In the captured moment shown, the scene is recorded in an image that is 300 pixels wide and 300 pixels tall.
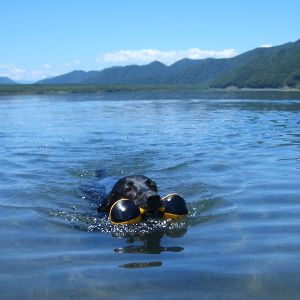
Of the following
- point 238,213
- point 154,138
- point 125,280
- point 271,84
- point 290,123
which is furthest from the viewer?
point 271,84

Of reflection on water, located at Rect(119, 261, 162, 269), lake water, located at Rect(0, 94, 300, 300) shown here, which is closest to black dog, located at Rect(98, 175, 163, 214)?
lake water, located at Rect(0, 94, 300, 300)

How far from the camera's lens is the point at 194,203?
9805mm

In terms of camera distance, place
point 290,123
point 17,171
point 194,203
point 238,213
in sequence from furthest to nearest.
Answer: point 290,123 < point 17,171 < point 194,203 < point 238,213

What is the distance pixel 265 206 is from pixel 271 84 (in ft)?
489

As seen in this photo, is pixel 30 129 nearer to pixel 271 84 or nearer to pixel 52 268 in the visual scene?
pixel 52 268

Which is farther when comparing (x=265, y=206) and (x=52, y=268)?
(x=265, y=206)

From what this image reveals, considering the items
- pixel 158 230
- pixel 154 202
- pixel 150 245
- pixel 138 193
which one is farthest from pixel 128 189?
pixel 150 245

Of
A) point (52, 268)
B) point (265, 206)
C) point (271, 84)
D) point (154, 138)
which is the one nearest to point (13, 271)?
point (52, 268)

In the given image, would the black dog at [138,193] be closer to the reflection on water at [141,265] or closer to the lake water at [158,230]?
the lake water at [158,230]

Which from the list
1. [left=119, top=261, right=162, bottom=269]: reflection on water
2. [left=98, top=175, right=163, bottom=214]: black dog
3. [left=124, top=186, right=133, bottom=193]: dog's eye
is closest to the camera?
[left=119, top=261, right=162, bottom=269]: reflection on water

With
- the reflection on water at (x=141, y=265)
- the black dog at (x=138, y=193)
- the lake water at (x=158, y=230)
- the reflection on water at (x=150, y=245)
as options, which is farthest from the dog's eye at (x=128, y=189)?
the reflection on water at (x=141, y=265)

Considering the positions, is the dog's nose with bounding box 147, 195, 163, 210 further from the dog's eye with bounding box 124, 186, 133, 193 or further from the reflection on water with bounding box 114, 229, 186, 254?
the dog's eye with bounding box 124, 186, 133, 193

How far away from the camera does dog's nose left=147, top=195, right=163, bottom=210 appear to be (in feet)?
25.4

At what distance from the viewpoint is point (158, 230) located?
7.69 m
